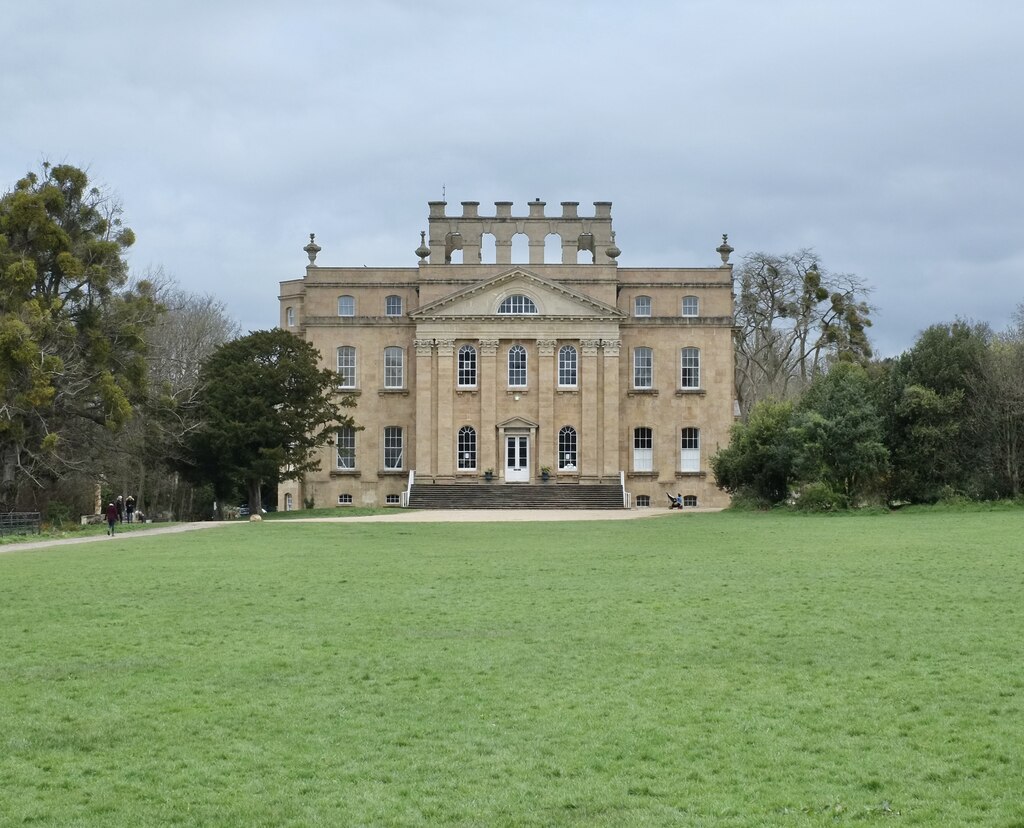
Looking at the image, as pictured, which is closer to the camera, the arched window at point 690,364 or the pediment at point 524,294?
the pediment at point 524,294

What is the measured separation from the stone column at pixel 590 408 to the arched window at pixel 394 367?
28.6ft

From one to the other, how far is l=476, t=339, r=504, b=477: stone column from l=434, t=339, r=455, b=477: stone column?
4.27ft

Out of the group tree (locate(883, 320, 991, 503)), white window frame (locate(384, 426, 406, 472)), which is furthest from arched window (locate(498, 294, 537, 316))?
tree (locate(883, 320, 991, 503))

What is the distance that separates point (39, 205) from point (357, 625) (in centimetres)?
3074

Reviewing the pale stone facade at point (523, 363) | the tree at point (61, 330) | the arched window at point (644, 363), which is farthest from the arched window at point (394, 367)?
the tree at point (61, 330)

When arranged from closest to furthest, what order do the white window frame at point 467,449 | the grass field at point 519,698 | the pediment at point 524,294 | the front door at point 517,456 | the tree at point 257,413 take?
the grass field at point 519,698 → the tree at point 257,413 → the pediment at point 524,294 → the front door at point 517,456 → the white window frame at point 467,449

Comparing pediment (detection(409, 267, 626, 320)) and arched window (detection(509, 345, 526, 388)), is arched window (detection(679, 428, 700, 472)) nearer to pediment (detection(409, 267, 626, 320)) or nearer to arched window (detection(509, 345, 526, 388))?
pediment (detection(409, 267, 626, 320))

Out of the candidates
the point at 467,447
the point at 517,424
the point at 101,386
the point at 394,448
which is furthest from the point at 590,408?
the point at 101,386

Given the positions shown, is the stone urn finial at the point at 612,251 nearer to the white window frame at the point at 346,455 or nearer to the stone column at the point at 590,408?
the stone column at the point at 590,408

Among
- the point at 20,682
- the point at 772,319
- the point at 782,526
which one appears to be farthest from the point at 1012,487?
the point at 20,682

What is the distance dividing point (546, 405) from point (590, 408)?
2081 millimetres

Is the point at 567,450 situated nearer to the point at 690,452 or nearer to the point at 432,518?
the point at 690,452

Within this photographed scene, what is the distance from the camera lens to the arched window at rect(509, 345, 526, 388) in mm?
62688

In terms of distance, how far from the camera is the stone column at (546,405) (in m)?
62.3
